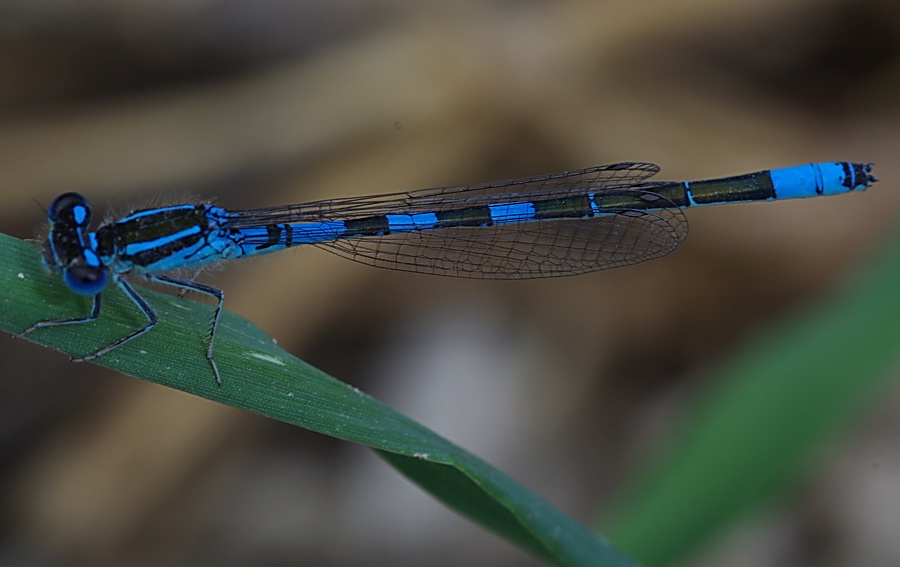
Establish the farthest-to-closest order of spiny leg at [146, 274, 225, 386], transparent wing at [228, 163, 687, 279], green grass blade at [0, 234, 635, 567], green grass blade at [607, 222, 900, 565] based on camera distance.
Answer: transparent wing at [228, 163, 687, 279]
green grass blade at [607, 222, 900, 565]
spiny leg at [146, 274, 225, 386]
green grass blade at [0, 234, 635, 567]

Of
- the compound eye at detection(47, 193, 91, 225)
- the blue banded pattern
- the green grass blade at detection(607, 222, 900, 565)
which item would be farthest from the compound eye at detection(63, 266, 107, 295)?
the green grass blade at detection(607, 222, 900, 565)

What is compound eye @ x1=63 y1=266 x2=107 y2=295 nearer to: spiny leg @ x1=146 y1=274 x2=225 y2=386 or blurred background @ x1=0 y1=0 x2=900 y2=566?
spiny leg @ x1=146 y1=274 x2=225 y2=386

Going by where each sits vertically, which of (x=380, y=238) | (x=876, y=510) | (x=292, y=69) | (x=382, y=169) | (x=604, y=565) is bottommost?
(x=604, y=565)

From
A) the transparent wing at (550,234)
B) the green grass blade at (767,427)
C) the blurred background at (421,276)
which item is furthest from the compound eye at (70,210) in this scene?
the green grass blade at (767,427)

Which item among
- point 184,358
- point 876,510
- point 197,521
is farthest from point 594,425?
point 184,358

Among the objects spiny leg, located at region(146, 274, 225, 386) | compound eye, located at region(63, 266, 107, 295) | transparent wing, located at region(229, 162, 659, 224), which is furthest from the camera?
transparent wing, located at region(229, 162, 659, 224)

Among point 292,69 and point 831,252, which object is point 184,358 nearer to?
point 292,69
